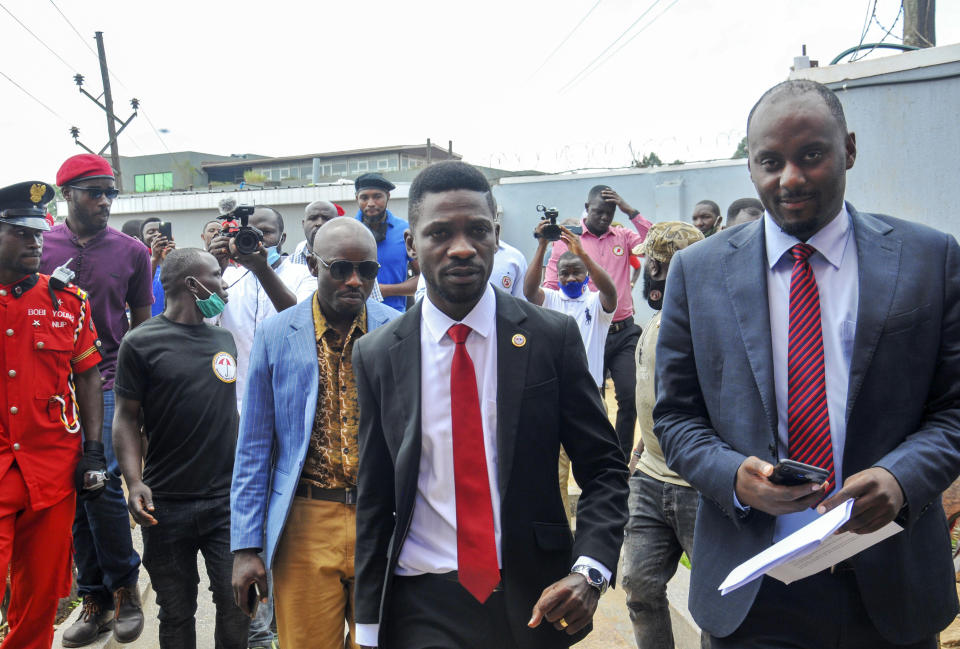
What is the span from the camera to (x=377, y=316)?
364 centimetres

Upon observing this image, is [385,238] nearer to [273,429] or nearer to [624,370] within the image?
[624,370]

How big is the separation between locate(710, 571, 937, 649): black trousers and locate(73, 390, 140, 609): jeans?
3905 millimetres

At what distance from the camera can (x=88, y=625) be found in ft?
16.6

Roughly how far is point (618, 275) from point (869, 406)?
19.1ft

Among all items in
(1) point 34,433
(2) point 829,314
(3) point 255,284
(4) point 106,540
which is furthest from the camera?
(3) point 255,284

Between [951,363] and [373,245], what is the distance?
2.36 metres

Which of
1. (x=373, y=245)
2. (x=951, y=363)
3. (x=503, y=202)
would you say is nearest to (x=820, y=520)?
(x=951, y=363)

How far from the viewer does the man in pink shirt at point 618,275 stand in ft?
23.5

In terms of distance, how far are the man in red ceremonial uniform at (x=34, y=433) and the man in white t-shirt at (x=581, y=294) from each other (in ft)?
10.7

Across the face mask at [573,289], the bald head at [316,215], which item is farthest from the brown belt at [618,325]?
the bald head at [316,215]

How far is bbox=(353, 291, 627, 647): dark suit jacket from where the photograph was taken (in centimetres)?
247

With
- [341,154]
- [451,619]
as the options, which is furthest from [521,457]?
[341,154]

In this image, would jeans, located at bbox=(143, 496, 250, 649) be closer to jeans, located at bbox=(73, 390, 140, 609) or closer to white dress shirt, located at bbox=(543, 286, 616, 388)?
jeans, located at bbox=(73, 390, 140, 609)

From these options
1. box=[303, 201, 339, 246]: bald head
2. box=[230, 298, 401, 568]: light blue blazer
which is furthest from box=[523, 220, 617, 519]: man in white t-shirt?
box=[230, 298, 401, 568]: light blue blazer
